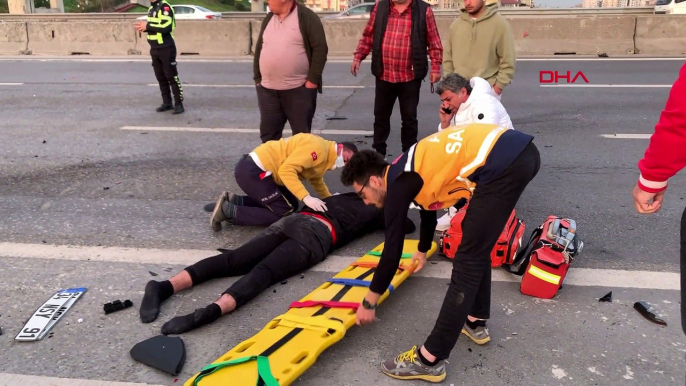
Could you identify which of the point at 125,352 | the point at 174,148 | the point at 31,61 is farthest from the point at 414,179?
the point at 31,61

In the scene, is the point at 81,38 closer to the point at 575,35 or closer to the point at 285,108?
the point at 285,108

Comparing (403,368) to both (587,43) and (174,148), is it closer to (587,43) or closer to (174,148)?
(174,148)

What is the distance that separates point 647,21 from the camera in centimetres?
1367

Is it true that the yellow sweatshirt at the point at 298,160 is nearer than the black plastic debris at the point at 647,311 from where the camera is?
No

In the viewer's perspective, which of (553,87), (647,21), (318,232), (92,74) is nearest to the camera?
(318,232)

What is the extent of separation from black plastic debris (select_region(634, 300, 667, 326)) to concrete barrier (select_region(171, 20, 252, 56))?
13.9 m

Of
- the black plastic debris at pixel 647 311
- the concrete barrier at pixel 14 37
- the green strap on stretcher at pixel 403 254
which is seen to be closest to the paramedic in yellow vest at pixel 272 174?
the green strap on stretcher at pixel 403 254

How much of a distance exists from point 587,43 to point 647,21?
148cm

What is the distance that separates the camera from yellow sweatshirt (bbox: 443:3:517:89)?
5066 mm

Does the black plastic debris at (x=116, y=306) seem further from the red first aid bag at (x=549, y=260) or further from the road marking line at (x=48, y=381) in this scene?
the red first aid bag at (x=549, y=260)

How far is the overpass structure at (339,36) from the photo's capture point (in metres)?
13.7

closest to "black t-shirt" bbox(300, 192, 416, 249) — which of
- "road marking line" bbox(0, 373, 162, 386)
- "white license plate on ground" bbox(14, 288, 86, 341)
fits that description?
"white license plate on ground" bbox(14, 288, 86, 341)

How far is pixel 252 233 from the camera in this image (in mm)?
4594

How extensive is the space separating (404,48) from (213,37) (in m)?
11.3
